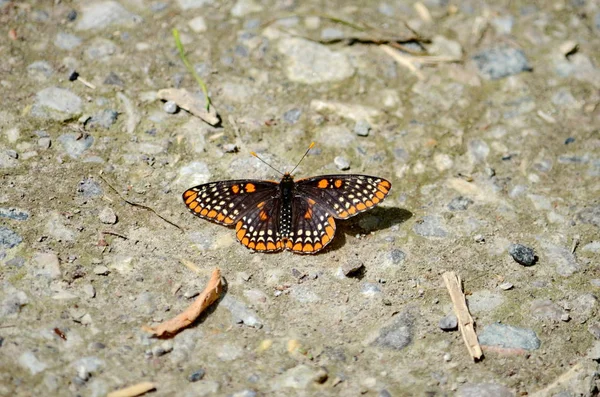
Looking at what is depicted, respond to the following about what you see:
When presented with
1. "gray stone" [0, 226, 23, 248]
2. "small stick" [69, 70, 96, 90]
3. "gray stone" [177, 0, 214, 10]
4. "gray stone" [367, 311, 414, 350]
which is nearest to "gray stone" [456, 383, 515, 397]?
"gray stone" [367, 311, 414, 350]

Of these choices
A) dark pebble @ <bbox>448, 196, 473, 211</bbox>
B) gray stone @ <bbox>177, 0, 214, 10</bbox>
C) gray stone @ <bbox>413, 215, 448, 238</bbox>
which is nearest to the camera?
gray stone @ <bbox>413, 215, 448, 238</bbox>

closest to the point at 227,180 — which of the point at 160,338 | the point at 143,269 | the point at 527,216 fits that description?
the point at 143,269

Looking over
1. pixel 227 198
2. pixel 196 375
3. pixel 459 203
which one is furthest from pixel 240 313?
pixel 459 203

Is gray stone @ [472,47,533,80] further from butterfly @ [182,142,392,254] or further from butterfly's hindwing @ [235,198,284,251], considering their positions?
butterfly's hindwing @ [235,198,284,251]

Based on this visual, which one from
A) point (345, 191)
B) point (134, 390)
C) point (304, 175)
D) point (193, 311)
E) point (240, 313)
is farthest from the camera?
point (304, 175)

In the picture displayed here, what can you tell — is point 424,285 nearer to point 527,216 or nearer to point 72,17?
point 527,216

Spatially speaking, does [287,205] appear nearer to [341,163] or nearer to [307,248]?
[307,248]

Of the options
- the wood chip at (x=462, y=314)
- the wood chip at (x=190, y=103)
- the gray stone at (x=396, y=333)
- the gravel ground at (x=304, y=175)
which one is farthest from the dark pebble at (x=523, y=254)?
the wood chip at (x=190, y=103)
